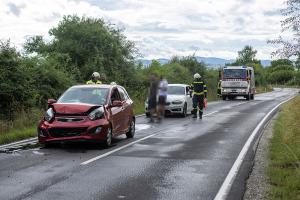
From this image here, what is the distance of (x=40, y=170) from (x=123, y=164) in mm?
1716

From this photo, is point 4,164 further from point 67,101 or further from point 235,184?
point 235,184

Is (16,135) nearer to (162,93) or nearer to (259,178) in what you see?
(162,93)

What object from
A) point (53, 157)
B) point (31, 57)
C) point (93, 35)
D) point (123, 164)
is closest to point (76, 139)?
point (53, 157)

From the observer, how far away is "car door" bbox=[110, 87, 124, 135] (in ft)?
44.3

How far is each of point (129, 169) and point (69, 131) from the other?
116 inches

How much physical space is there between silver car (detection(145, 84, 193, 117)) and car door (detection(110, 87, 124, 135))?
8.80 meters

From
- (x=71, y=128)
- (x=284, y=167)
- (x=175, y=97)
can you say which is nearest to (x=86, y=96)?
(x=71, y=128)

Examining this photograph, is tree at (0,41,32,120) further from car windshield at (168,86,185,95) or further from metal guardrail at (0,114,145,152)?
car windshield at (168,86,185,95)

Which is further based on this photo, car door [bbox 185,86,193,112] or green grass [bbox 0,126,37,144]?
car door [bbox 185,86,193,112]

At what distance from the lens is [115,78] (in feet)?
101

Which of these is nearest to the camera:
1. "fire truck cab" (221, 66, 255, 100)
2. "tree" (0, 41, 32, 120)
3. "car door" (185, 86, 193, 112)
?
"tree" (0, 41, 32, 120)

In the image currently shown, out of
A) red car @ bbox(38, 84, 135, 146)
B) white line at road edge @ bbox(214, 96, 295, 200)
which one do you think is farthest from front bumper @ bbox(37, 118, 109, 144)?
white line at road edge @ bbox(214, 96, 295, 200)

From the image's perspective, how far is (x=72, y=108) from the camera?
12.6 m

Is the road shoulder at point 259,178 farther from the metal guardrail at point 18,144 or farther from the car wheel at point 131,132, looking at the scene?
the metal guardrail at point 18,144
